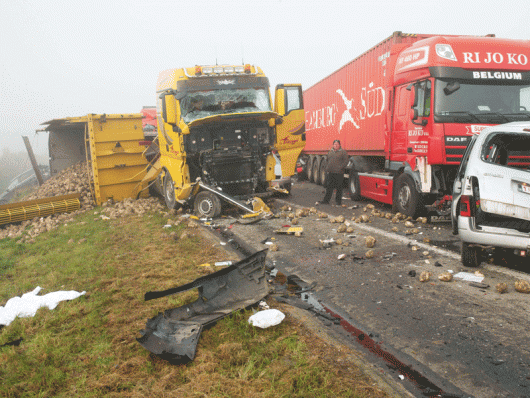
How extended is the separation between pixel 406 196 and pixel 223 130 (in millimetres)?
4217

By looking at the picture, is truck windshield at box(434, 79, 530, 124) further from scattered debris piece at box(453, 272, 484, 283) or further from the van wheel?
scattered debris piece at box(453, 272, 484, 283)

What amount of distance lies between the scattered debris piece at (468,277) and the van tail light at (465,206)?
2.32 ft

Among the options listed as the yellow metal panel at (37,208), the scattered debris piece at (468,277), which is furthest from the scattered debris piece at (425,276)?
the yellow metal panel at (37,208)

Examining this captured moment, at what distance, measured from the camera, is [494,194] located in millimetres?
4504

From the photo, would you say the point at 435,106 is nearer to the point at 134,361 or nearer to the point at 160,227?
the point at 160,227

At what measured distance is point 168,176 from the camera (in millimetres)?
10156

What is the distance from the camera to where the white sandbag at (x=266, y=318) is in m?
3.56

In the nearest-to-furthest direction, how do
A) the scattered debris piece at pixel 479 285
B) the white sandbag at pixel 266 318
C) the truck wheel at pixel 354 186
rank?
the white sandbag at pixel 266 318 → the scattered debris piece at pixel 479 285 → the truck wheel at pixel 354 186

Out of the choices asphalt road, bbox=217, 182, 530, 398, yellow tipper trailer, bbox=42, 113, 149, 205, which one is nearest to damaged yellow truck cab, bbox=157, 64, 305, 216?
yellow tipper trailer, bbox=42, 113, 149, 205

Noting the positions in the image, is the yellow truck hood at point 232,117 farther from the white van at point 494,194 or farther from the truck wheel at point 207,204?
the white van at point 494,194

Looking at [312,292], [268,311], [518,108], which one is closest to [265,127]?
[518,108]

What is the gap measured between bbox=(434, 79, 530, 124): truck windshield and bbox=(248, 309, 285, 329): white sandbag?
5.08 m

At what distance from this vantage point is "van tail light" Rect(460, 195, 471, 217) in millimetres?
4793

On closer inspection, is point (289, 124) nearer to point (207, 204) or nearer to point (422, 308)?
point (207, 204)
